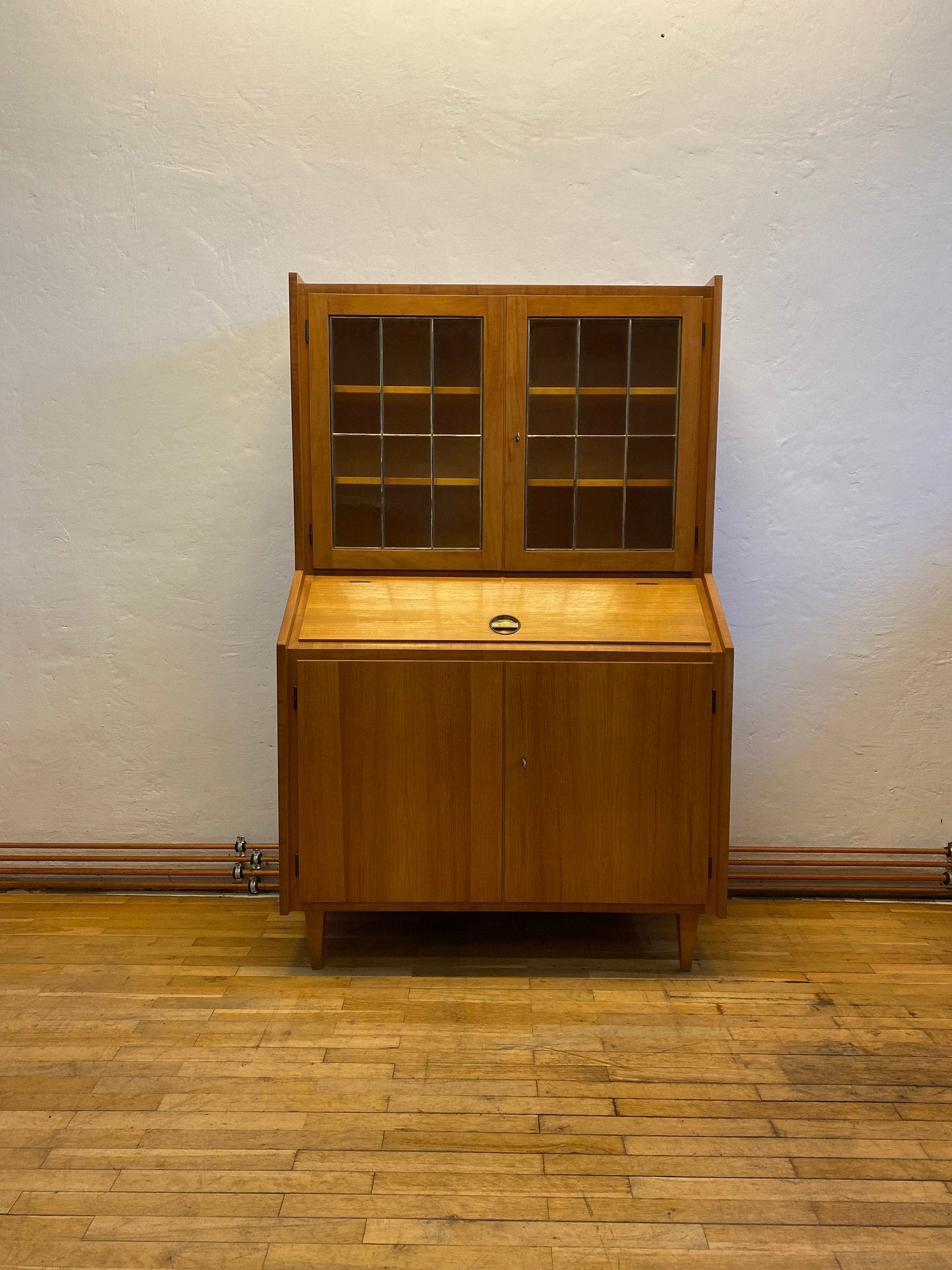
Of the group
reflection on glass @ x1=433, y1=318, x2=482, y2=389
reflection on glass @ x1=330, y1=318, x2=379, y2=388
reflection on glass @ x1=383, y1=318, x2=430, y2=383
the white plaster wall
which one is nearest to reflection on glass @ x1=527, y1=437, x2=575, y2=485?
reflection on glass @ x1=433, y1=318, x2=482, y2=389

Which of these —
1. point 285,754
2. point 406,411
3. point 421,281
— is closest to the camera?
point 285,754

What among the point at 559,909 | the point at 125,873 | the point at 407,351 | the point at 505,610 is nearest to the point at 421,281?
the point at 407,351

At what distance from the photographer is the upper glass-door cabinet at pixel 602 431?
246 centimetres

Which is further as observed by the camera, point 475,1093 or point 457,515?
point 457,515

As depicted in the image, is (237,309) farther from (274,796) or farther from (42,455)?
(274,796)

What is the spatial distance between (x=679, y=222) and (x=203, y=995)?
8.70ft

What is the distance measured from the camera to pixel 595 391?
2492 mm

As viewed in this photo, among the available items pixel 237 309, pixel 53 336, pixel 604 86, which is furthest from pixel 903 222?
pixel 53 336

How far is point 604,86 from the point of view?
111 inches

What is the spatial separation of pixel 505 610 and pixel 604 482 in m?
0.45

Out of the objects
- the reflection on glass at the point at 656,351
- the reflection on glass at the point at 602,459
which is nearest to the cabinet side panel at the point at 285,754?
the reflection on glass at the point at 602,459

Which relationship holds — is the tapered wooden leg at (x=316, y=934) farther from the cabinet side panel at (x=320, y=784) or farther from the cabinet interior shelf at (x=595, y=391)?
the cabinet interior shelf at (x=595, y=391)

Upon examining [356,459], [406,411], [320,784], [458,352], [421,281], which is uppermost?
[421,281]

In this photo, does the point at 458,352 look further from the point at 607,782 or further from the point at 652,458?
the point at 607,782
